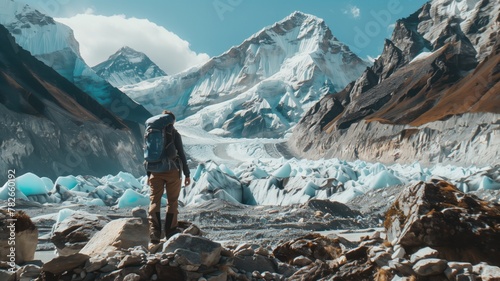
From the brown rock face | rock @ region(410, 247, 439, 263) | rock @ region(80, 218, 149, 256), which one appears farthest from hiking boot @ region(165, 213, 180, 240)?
rock @ region(410, 247, 439, 263)

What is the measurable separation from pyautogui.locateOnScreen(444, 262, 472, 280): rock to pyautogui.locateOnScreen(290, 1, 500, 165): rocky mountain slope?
131 feet

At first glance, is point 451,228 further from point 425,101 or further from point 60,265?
point 425,101

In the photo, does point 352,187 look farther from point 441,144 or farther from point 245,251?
point 441,144

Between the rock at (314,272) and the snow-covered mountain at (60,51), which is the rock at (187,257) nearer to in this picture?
the rock at (314,272)

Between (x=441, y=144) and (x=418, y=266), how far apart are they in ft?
157

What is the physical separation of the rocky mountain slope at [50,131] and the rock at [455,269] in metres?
34.6

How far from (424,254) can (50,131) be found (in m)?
41.5

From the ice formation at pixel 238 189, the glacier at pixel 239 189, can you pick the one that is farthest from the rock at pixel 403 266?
the ice formation at pixel 238 189

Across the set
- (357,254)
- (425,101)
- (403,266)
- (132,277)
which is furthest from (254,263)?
(425,101)

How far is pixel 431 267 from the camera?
13.4 feet

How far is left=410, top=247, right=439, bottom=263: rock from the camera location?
14.1 ft

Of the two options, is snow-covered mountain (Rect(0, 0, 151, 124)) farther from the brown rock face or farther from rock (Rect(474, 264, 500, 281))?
rock (Rect(474, 264, 500, 281))

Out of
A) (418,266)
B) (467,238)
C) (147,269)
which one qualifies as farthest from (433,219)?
(147,269)

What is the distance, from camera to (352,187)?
21.8 m
